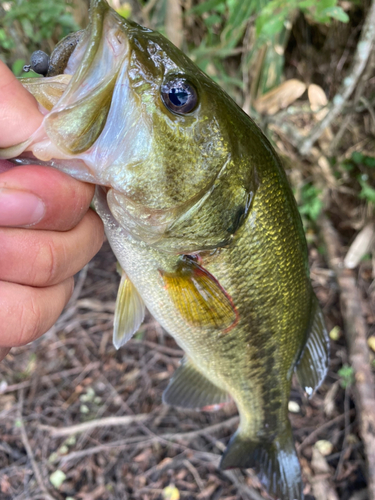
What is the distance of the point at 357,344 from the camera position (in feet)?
8.09

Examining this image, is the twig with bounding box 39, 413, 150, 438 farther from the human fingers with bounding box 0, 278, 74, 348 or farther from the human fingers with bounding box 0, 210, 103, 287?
the human fingers with bounding box 0, 210, 103, 287

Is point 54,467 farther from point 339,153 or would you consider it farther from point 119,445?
point 339,153

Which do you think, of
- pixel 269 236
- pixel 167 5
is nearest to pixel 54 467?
pixel 269 236

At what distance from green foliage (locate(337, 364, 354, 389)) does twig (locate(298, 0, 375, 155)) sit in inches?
71.4

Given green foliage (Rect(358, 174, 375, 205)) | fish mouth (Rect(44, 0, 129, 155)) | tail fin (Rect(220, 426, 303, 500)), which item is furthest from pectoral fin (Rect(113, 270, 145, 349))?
green foliage (Rect(358, 174, 375, 205))

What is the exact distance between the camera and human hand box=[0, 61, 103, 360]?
66 centimetres

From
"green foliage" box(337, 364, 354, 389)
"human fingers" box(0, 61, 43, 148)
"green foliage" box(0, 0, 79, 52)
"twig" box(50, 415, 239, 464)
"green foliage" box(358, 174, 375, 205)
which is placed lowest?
"twig" box(50, 415, 239, 464)

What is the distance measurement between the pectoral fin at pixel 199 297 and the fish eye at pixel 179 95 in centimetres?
43

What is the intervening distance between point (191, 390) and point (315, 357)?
0.59 metres

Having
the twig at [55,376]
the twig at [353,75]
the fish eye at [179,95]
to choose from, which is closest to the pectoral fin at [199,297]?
the fish eye at [179,95]

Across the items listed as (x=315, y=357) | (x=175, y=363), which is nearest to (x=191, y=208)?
(x=315, y=357)

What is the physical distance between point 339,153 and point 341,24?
3.82ft

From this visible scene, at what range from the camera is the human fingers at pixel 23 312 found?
0.77 m

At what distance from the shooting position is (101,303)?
2641 millimetres
